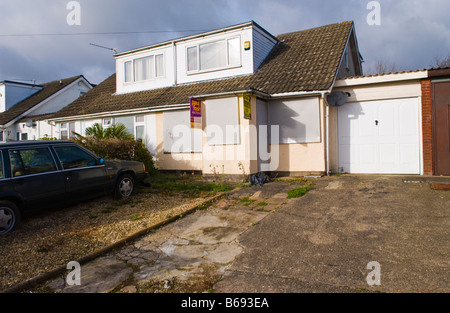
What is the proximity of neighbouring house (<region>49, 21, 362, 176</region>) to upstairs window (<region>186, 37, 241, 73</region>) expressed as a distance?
42mm

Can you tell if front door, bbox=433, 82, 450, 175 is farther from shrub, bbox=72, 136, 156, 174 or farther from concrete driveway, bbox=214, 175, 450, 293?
shrub, bbox=72, 136, 156, 174

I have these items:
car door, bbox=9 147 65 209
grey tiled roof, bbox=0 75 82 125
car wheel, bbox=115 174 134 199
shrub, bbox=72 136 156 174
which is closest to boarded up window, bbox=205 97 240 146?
shrub, bbox=72 136 156 174

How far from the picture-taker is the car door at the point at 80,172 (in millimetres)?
6508

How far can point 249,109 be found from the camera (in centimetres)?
962

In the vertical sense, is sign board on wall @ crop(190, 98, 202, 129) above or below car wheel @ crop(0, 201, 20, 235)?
above

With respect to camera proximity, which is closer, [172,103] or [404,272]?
[404,272]

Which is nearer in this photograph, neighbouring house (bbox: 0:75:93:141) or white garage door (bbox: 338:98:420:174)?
white garage door (bbox: 338:98:420:174)

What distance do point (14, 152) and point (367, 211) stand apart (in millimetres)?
6712

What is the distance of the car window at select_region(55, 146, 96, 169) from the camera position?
656cm

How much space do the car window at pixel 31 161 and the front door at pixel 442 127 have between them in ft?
33.1

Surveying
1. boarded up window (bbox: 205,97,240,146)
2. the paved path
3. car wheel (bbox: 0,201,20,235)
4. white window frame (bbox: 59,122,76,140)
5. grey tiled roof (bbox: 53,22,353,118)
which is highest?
grey tiled roof (bbox: 53,22,353,118)
